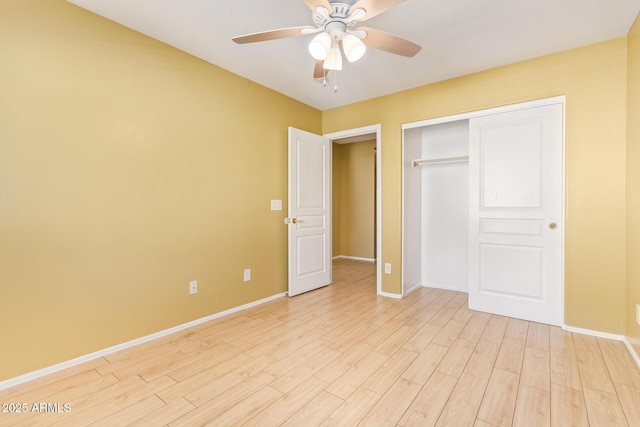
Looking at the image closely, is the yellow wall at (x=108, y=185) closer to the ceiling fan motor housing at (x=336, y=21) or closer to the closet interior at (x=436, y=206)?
the ceiling fan motor housing at (x=336, y=21)

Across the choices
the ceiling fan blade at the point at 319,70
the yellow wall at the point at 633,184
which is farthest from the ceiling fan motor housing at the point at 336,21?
the yellow wall at the point at 633,184

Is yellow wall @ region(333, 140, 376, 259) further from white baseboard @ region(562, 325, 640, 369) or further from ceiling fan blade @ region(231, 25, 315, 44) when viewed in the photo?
ceiling fan blade @ region(231, 25, 315, 44)

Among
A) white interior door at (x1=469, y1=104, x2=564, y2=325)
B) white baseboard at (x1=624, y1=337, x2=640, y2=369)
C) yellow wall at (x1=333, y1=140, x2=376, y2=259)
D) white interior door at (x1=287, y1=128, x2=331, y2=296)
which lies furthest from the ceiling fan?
yellow wall at (x1=333, y1=140, x2=376, y2=259)

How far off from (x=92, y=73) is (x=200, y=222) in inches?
54.3

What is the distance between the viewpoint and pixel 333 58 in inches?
76.4

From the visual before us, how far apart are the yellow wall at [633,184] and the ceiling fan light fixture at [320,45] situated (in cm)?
227

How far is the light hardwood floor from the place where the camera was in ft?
4.97

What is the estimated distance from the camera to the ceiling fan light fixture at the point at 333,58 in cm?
192

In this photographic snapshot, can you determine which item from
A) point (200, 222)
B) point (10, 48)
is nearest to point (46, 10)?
point (10, 48)

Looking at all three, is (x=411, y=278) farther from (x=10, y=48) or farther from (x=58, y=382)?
(x=10, y=48)

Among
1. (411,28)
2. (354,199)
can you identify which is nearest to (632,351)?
(411,28)

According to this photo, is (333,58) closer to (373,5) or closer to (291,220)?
(373,5)

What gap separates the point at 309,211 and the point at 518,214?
228 cm

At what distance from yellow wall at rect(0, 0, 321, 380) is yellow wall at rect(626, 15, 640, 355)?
129 inches
